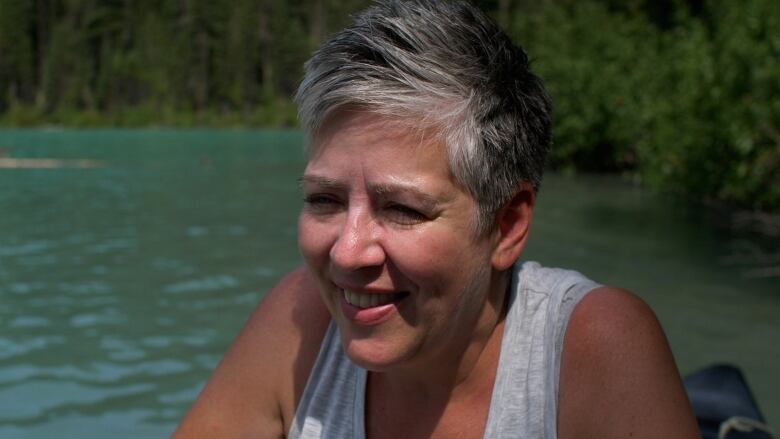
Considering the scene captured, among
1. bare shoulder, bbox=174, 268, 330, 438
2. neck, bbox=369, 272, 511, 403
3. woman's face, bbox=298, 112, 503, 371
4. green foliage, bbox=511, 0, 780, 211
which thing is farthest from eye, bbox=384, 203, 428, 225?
green foliage, bbox=511, 0, 780, 211

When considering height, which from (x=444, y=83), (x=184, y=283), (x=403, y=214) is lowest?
(x=184, y=283)

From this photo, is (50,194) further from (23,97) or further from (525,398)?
(23,97)

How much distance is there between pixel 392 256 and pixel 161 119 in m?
58.2

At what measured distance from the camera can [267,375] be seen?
171 cm

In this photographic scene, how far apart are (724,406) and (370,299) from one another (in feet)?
6.19

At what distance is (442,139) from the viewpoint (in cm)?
138

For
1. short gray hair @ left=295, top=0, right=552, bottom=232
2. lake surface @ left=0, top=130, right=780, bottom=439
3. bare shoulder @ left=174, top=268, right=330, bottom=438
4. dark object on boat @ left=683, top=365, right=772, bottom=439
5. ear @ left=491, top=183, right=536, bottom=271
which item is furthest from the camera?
lake surface @ left=0, top=130, right=780, bottom=439

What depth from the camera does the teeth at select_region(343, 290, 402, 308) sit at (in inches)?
56.0

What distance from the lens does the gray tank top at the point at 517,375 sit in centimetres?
145

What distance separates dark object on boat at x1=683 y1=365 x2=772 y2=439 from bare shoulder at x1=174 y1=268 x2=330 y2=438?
1.45m

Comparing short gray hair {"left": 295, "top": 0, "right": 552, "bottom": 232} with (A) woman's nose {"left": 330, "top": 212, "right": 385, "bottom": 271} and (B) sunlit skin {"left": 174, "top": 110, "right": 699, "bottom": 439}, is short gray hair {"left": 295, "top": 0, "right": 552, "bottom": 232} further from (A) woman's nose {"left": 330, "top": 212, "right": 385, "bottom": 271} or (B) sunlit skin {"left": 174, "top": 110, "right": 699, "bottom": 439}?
(A) woman's nose {"left": 330, "top": 212, "right": 385, "bottom": 271}

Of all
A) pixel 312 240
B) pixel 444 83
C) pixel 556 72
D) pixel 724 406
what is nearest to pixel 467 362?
pixel 312 240

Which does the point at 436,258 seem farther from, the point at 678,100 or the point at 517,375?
the point at 678,100

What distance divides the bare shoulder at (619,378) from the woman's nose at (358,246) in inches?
13.4
